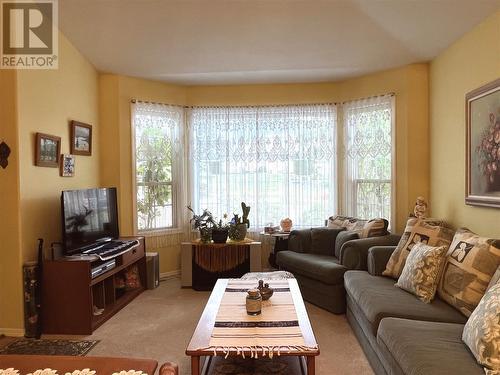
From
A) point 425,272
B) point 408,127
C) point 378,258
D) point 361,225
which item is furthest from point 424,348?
point 408,127

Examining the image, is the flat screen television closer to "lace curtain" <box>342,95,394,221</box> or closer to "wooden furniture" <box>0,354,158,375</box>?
"wooden furniture" <box>0,354,158,375</box>

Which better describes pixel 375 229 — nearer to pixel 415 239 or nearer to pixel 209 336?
pixel 415 239

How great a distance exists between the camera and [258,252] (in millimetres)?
4277

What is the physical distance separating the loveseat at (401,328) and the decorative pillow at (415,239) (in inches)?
3.6

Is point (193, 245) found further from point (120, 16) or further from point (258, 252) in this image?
point (120, 16)

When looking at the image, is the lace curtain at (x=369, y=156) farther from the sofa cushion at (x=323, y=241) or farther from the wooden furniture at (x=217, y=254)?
the wooden furniture at (x=217, y=254)

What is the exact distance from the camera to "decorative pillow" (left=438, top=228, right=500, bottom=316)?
86.9 inches

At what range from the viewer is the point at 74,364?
1447mm

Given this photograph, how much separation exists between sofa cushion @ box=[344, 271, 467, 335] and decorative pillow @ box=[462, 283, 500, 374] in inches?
17.0

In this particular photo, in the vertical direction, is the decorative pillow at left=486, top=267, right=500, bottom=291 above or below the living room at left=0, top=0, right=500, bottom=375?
below

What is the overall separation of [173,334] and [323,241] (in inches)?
78.7

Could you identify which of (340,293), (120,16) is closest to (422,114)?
(340,293)

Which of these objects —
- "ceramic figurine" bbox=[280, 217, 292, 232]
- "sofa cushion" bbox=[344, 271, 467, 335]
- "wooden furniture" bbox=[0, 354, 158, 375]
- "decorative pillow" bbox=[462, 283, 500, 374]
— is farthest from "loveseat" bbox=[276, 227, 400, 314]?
"wooden furniture" bbox=[0, 354, 158, 375]

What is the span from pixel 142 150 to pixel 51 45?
1545 millimetres
